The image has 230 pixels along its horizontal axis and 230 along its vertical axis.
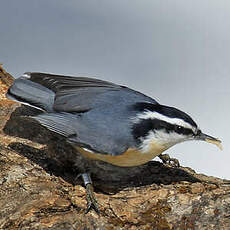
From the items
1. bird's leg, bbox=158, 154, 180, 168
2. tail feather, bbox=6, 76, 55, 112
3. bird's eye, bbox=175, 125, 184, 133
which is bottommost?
bird's leg, bbox=158, 154, 180, 168

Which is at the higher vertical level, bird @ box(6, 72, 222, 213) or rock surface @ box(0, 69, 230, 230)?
bird @ box(6, 72, 222, 213)

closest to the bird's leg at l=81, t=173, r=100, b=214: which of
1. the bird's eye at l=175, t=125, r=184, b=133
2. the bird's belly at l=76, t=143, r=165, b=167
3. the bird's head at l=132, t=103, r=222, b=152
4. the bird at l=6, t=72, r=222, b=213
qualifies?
the bird at l=6, t=72, r=222, b=213

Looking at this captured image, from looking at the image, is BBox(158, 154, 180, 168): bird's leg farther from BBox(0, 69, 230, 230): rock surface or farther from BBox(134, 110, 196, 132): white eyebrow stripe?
BBox(134, 110, 196, 132): white eyebrow stripe

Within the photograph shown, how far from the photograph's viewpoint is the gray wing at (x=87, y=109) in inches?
95.7

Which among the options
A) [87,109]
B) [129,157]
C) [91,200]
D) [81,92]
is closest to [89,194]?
[91,200]

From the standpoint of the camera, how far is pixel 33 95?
8.88ft

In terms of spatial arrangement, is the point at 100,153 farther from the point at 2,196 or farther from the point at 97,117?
the point at 2,196

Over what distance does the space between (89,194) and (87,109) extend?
0.39m

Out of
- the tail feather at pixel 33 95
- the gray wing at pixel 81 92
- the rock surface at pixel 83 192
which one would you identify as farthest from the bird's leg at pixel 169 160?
the tail feather at pixel 33 95

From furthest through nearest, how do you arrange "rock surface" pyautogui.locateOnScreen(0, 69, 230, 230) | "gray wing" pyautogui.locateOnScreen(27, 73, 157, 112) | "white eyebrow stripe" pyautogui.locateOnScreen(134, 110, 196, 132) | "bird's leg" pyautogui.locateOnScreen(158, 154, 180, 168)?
"bird's leg" pyautogui.locateOnScreen(158, 154, 180, 168), "gray wing" pyautogui.locateOnScreen(27, 73, 157, 112), "white eyebrow stripe" pyautogui.locateOnScreen(134, 110, 196, 132), "rock surface" pyautogui.locateOnScreen(0, 69, 230, 230)

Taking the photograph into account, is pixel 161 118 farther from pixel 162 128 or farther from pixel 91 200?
pixel 91 200

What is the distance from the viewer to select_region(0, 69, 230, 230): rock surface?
2.26 m

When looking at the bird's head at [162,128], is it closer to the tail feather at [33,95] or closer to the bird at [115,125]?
the bird at [115,125]

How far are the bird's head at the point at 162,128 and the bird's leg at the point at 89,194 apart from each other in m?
0.28
